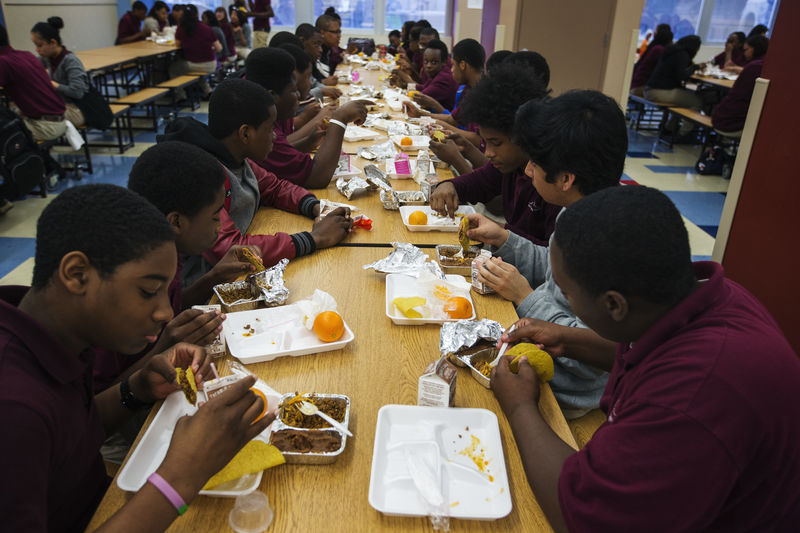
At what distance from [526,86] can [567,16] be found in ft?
14.3

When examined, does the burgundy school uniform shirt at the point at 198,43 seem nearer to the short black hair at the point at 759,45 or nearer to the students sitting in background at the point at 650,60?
the students sitting in background at the point at 650,60

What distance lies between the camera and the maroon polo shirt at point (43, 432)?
812 mm

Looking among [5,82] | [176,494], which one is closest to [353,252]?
[176,494]

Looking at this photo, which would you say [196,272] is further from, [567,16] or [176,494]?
[567,16]

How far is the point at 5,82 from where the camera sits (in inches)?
180

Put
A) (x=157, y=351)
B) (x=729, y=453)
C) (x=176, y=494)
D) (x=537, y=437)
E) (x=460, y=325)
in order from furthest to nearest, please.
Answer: (x=460, y=325), (x=157, y=351), (x=537, y=437), (x=176, y=494), (x=729, y=453)

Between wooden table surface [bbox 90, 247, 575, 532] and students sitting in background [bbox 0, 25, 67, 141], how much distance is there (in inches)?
160

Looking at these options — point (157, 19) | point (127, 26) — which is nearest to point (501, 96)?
point (127, 26)

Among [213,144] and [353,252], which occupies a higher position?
[213,144]

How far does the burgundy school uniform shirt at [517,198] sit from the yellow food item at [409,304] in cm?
84

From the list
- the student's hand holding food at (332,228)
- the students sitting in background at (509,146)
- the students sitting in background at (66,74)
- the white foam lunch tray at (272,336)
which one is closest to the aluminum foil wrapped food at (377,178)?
the students sitting in background at (509,146)

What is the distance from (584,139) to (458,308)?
71cm

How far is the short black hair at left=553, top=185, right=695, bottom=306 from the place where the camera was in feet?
3.12

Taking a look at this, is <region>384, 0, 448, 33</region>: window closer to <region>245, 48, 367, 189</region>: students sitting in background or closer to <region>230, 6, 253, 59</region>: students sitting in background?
<region>230, 6, 253, 59</region>: students sitting in background
